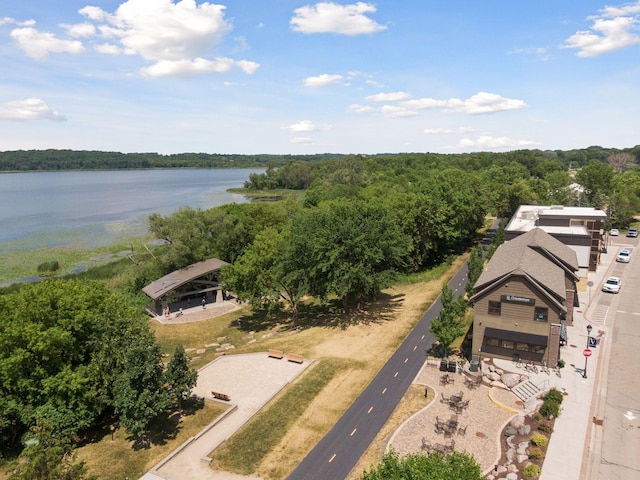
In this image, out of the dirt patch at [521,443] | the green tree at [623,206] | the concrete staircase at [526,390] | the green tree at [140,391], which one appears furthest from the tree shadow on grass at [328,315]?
the green tree at [623,206]

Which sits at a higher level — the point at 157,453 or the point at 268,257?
the point at 268,257

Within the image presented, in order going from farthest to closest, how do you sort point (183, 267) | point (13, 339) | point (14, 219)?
1. point (14, 219)
2. point (183, 267)
3. point (13, 339)

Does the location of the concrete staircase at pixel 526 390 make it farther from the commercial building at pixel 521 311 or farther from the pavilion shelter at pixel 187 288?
the pavilion shelter at pixel 187 288

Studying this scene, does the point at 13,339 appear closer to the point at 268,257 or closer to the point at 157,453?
the point at 157,453

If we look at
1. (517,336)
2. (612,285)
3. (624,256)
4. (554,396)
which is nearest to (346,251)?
(517,336)

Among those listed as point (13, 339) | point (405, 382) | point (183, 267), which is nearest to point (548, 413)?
point (405, 382)

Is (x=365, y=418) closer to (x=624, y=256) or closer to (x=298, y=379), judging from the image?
(x=298, y=379)
